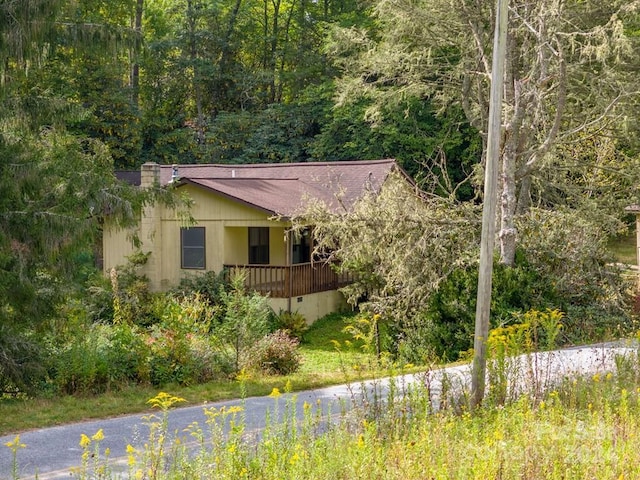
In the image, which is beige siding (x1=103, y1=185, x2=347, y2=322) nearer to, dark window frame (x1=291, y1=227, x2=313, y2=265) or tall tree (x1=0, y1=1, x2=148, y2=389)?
dark window frame (x1=291, y1=227, x2=313, y2=265)

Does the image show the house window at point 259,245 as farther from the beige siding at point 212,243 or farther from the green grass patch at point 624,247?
the green grass patch at point 624,247

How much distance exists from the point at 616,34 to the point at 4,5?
410 inches

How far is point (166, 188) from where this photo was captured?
11930 mm

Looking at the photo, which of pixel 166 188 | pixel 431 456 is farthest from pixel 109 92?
pixel 431 456

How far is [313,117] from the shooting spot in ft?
121

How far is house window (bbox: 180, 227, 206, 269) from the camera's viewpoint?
75.5 feet

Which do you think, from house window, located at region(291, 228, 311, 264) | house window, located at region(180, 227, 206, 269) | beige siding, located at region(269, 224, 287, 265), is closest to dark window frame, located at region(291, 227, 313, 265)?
house window, located at region(291, 228, 311, 264)

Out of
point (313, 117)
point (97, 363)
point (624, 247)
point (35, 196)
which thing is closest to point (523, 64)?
point (35, 196)

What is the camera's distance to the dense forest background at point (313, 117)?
10883 millimetres

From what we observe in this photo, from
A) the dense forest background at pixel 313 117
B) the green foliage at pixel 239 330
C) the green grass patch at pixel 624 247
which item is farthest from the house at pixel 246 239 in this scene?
the green grass patch at pixel 624 247

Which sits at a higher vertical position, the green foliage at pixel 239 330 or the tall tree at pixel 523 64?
the tall tree at pixel 523 64

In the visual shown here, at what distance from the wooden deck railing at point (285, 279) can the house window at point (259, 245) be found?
111cm

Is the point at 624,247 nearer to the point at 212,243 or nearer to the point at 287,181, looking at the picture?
the point at 287,181

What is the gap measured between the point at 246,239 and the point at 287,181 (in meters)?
2.97
